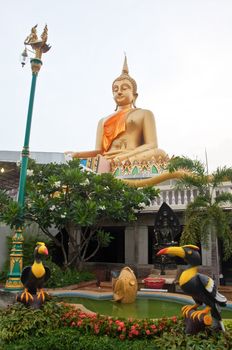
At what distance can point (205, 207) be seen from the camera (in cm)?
1088

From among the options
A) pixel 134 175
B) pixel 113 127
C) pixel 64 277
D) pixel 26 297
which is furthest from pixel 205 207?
pixel 113 127

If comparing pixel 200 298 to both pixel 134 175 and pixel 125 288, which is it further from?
pixel 134 175

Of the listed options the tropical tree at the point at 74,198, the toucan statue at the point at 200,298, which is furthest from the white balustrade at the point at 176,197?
the toucan statue at the point at 200,298

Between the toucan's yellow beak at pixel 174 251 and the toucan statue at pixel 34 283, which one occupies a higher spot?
the toucan's yellow beak at pixel 174 251

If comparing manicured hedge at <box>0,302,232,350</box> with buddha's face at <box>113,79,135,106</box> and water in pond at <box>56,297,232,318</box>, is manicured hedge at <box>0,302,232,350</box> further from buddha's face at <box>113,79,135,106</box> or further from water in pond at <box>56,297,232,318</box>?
buddha's face at <box>113,79,135,106</box>

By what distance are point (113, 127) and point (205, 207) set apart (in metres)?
12.2

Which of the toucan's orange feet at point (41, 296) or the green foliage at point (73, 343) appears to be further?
the toucan's orange feet at point (41, 296)

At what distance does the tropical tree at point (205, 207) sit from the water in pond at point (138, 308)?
7.83 ft

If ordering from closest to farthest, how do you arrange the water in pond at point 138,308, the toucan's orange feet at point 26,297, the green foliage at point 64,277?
the toucan's orange feet at point 26,297 < the water in pond at point 138,308 < the green foliage at point 64,277

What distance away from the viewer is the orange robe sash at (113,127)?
71.0 feet

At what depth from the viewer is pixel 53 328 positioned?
214 inches

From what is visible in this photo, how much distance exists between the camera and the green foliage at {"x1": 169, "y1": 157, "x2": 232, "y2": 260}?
403 inches

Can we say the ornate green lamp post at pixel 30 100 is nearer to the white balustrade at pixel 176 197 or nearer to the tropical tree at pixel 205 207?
the tropical tree at pixel 205 207

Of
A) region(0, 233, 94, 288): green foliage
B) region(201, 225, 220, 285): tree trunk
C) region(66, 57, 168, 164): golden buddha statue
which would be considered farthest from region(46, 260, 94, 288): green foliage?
region(66, 57, 168, 164): golden buddha statue
